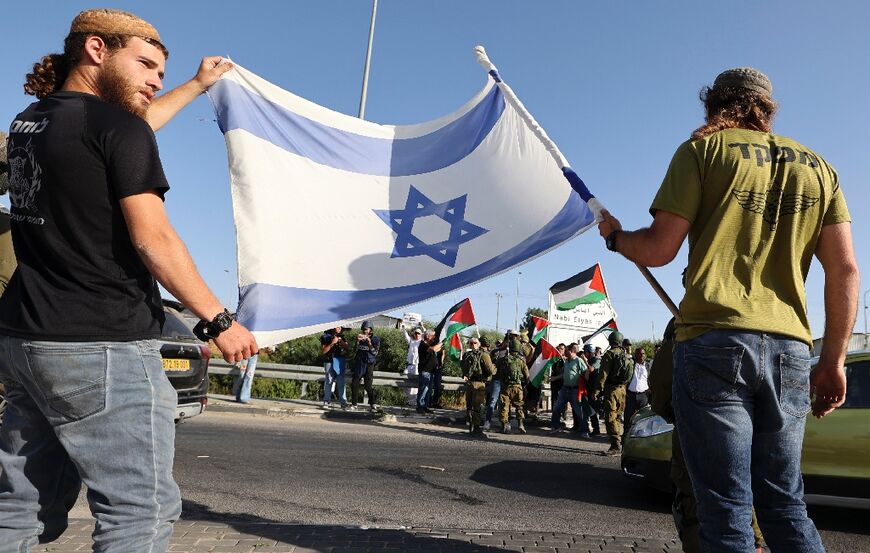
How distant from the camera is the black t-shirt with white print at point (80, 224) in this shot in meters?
1.93

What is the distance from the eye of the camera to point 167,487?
195 cm

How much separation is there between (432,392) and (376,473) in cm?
960

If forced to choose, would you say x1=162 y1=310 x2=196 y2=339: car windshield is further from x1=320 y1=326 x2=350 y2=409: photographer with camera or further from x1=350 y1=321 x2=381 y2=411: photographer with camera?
x1=350 y1=321 x2=381 y2=411: photographer with camera

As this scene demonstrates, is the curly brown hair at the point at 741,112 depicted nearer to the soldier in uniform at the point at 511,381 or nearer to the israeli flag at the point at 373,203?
the israeli flag at the point at 373,203

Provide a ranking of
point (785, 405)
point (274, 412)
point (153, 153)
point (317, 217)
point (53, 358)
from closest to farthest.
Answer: point (53, 358) < point (153, 153) < point (785, 405) < point (317, 217) < point (274, 412)

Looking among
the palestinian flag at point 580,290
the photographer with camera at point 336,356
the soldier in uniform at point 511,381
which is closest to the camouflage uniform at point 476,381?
the soldier in uniform at point 511,381

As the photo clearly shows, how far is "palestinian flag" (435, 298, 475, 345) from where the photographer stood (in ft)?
58.3

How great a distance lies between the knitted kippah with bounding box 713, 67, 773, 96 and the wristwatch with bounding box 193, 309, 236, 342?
1.88 meters

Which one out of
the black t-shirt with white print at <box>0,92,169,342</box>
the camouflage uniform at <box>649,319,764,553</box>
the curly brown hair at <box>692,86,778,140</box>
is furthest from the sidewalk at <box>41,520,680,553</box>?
the curly brown hair at <box>692,86,778,140</box>

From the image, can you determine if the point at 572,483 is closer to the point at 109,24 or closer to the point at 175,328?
the point at 175,328

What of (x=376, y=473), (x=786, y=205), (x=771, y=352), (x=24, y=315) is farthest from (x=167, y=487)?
(x=376, y=473)

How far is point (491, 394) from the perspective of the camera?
13.6m

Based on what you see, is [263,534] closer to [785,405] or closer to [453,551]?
[453,551]

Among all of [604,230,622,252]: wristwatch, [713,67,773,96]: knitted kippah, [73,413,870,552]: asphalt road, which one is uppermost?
[713,67,773,96]: knitted kippah
